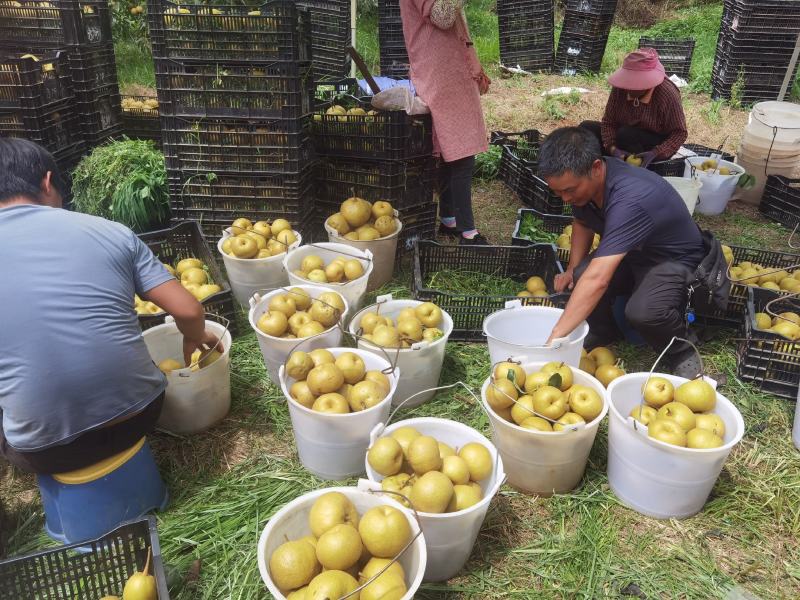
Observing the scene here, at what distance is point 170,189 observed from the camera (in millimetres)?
5141

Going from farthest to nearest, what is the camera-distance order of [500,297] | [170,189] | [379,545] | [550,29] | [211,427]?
[550,29] < [170,189] < [500,297] < [211,427] < [379,545]

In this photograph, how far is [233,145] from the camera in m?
4.93

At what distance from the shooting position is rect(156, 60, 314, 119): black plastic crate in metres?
4.67

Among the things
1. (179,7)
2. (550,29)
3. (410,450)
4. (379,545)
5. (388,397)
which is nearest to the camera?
(379,545)

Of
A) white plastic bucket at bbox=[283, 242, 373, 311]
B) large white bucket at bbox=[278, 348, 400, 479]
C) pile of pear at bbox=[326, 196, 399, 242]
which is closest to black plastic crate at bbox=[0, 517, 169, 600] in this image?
large white bucket at bbox=[278, 348, 400, 479]

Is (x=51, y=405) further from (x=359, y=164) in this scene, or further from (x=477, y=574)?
(x=359, y=164)

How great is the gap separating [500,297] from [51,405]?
2.79 m

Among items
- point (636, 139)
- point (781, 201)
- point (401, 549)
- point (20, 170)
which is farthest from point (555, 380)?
point (781, 201)

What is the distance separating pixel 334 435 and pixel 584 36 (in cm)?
1196

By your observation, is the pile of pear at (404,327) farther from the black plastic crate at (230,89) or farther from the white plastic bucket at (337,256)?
the black plastic crate at (230,89)

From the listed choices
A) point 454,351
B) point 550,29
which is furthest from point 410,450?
point 550,29

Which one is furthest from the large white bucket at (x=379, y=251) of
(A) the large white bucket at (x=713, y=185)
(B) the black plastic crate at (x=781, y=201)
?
(B) the black plastic crate at (x=781, y=201)

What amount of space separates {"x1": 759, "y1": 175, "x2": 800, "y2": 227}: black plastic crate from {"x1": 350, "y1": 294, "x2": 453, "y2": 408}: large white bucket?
16.1 ft

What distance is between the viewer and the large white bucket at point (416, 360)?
354 cm
